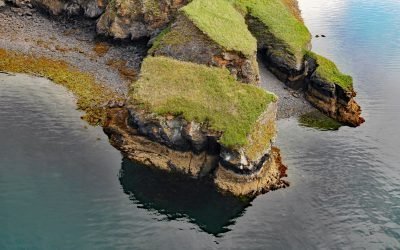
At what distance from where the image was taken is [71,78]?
2566 inches

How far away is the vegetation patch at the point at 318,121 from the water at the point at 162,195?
5.37 feet

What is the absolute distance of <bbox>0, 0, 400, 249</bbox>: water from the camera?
4044 centimetres

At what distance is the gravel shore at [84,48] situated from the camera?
6825 centimetres

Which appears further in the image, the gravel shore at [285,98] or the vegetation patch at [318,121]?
the gravel shore at [285,98]

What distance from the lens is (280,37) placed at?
77.6m

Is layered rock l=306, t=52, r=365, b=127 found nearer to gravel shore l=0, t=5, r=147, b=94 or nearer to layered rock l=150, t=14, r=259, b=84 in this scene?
layered rock l=150, t=14, r=259, b=84

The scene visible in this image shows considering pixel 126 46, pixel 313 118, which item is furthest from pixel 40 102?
pixel 313 118

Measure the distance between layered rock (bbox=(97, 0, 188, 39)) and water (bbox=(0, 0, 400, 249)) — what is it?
19.3m

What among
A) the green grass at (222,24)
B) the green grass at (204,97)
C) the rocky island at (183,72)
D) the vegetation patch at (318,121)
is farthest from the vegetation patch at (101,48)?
the vegetation patch at (318,121)

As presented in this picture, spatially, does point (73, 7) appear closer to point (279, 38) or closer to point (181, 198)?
point (279, 38)

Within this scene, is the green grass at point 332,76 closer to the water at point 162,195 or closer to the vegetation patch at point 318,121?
the vegetation patch at point 318,121

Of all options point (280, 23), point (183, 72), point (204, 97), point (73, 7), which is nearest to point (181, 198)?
point (204, 97)

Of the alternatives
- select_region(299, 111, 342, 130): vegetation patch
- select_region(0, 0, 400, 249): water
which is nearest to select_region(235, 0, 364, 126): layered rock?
select_region(299, 111, 342, 130): vegetation patch

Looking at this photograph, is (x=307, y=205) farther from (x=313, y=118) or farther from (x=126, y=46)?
(x=126, y=46)
